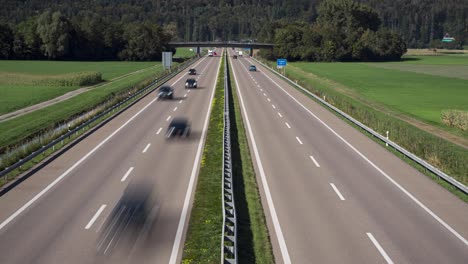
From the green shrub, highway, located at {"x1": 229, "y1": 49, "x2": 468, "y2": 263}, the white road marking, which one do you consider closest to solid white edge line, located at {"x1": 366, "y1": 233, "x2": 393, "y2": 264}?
highway, located at {"x1": 229, "y1": 49, "x2": 468, "y2": 263}

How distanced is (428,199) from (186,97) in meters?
38.8

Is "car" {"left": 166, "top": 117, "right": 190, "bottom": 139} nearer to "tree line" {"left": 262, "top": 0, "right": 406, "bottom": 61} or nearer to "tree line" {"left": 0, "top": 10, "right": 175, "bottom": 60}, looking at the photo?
"tree line" {"left": 0, "top": 10, "right": 175, "bottom": 60}

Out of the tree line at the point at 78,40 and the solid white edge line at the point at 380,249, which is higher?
the tree line at the point at 78,40

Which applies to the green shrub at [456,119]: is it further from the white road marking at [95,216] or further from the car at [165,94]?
the white road marking at [95,216]

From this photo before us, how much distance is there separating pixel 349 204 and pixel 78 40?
469ft

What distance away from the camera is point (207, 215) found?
1869 centimetres

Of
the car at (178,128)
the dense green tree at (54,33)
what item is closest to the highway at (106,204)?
the car at (178,128)

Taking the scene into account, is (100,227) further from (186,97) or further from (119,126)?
(186,97)

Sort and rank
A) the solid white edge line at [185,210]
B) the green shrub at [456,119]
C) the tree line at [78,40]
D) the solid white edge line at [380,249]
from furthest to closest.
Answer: the tree line at [78,40]
the green shrub at [456,119]
the solid white edge line at [185,210]
the solid white edge line at [380,249]

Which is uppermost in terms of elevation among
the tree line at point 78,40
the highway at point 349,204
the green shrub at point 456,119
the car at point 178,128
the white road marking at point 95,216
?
the tree line at point 78,40

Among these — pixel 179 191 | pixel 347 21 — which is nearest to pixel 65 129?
pixel 179 191

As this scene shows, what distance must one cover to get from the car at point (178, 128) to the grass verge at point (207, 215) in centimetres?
411

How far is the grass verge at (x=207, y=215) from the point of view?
50.2 feet

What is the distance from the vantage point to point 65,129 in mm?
35156
